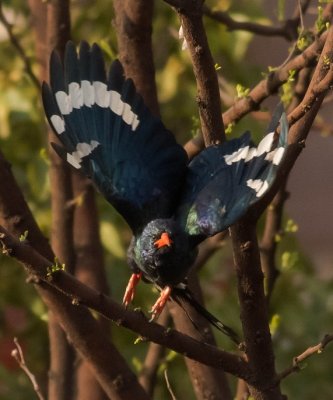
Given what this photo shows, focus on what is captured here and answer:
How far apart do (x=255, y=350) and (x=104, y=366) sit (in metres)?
0.36

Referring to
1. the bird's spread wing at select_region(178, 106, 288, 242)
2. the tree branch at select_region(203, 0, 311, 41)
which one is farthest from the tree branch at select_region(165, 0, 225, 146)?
the tree branch at select_region(203, 0, 311, 41)

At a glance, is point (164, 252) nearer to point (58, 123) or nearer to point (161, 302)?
point (161, 302)

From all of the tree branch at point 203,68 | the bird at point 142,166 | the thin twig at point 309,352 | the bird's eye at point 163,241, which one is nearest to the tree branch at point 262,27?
the bird at point 142,166

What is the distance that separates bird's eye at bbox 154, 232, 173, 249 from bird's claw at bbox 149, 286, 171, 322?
7 centimetres

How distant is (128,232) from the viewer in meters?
2.95

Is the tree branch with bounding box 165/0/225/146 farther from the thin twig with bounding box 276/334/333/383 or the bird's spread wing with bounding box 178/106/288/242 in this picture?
the thin twig with bounding box 276/334/333/383

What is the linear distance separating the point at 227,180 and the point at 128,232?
4.06 feet

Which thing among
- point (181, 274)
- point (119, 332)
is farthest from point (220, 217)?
point (119, 332)

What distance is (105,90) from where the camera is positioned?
187 cm

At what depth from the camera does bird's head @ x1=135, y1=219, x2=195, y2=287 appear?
1.77 metres

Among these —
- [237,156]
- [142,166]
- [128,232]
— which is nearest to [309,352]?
[237,156]

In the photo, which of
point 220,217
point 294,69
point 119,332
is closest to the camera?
point 220,217

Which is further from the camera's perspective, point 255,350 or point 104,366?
point 104,366

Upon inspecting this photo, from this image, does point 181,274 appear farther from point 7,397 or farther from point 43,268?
point 7,397
